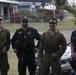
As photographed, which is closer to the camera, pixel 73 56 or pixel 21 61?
pixel 73 56

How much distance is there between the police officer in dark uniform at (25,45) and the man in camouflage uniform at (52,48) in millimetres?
462

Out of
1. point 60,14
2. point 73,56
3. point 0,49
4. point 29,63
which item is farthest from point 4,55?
point 60,14

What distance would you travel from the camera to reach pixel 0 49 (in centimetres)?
726

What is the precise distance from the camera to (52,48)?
269 inches

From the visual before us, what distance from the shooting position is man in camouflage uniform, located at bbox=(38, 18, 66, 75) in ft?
22.2

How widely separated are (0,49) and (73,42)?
1.85 m

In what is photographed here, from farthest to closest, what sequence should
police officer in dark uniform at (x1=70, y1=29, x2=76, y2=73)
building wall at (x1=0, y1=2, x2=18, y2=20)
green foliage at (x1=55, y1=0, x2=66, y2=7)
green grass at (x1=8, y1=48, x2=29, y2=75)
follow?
green foliage at (x1=55, y1=0, x2=66, y2=7) < building wall at (x1=0, y1=2, x2=18, y2=20) < green grass at (x1=8, y1=48, x2=29, y2=75) < police officer in dark uniform at (x1=70, y1=29, x2=76, y2=73)

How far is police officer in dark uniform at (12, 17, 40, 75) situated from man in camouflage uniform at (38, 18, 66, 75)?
0.46 metres

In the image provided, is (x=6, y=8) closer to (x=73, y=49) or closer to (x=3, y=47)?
(x=3, y=47)

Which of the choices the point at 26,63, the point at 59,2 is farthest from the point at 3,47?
the point at 59,2

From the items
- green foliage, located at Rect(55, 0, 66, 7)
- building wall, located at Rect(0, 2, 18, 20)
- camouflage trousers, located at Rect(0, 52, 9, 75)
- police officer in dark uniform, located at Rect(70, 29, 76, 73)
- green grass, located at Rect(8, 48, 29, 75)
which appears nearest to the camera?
police officer in dark uniform, located at Rect(70, 29, 76, 73)

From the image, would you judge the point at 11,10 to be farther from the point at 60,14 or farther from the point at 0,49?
the point at 0,49

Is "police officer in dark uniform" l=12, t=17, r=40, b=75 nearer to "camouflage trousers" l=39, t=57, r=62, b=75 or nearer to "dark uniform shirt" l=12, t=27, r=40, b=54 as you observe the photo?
"dark uniform shirt" l=12, t=27, r=40, b=54

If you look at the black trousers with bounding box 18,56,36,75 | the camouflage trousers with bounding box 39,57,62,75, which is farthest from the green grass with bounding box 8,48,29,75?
the camouflage trousers with bounding box 39,57,62,75
